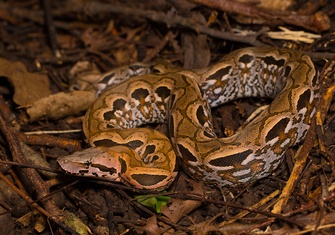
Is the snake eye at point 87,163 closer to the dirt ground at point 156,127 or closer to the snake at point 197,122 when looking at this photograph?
the snake at point 197,122

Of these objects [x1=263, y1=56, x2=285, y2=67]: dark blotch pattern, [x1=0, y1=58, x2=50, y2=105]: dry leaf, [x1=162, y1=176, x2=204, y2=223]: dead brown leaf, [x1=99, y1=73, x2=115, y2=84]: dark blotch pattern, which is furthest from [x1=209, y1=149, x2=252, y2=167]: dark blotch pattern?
[x1=0, y1=58, x2=50, y2=105]: dry leaf

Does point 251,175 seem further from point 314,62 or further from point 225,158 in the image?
point 314,62

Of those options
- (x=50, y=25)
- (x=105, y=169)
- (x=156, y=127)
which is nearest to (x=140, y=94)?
(x=156, y=127)

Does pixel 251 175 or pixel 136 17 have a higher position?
pixel 136 17

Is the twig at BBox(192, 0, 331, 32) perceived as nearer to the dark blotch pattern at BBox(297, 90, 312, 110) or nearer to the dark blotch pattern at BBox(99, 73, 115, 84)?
the dark blotch pattern at BBox(297, 90, 312, 110)

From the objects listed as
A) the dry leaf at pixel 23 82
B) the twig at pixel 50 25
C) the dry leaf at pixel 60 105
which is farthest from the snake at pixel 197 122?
the twig at pixel 50 25

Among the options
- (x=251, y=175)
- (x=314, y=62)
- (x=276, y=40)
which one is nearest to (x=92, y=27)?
(x=276, y=40)

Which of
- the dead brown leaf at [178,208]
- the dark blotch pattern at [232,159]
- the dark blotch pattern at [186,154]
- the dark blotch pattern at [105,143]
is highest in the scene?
the dark blotch pattern at [232,159]
